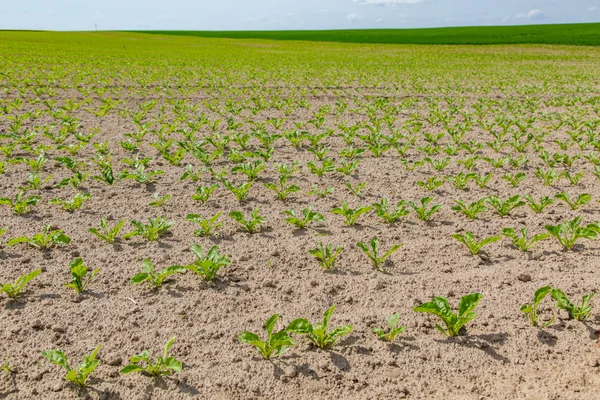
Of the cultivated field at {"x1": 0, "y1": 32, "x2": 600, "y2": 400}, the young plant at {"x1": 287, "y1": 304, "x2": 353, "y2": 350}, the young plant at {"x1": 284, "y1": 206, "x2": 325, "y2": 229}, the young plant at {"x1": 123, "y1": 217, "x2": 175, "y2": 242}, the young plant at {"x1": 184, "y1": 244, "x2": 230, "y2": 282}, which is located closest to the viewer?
the cultivated field at {"x1": 0, "y1": 32, "x2": 600, "y2": 400}

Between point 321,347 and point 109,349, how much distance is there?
1457 millimetres

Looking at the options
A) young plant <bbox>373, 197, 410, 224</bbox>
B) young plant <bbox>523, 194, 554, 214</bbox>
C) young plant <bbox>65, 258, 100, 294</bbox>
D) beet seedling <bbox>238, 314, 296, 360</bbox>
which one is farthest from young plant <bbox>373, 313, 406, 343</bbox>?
young plant <bbox>523, 194, 554, 214</bbox>

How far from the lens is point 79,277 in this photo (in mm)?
3900

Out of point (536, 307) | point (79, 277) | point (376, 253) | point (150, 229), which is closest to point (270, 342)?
point (376, 253)

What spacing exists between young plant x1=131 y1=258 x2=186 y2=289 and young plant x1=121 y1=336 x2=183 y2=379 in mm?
932

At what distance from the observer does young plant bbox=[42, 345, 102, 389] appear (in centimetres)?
288

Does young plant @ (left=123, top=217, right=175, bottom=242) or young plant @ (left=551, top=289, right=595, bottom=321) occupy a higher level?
young plant @ (left=123, top=217, right=175, bottom=242)

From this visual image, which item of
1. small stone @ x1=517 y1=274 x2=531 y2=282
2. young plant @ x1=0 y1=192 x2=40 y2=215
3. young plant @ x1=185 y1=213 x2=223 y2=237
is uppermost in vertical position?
young plant @ x1=0 y1=192 x2=40 y2=215

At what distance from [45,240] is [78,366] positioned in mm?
2141

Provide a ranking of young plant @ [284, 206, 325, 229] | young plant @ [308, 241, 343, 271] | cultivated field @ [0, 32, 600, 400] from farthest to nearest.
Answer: young plant @ [284, 206, 325, 229]
young plant @ [308, 241, 343, 271]
cultivated field @ [0, 32, 600, 400]

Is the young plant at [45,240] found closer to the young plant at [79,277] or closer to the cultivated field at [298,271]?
the cultivated field at [298,271]

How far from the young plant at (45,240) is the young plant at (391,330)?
3.08 meters

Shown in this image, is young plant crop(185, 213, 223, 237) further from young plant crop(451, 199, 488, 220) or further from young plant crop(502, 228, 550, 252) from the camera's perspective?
young plant crop(502, 228, 550, 252)

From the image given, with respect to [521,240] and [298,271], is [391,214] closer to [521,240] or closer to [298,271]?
[521,240]
